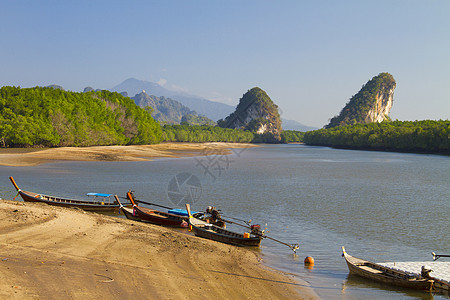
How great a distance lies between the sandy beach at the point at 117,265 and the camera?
11695mm

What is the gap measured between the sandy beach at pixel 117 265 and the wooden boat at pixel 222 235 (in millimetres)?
726

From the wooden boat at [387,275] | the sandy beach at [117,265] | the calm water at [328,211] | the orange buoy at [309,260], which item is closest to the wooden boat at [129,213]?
the sandy beach at [117,265]

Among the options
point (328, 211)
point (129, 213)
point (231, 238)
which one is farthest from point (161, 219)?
point (328, 211)

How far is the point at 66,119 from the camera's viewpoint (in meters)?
102

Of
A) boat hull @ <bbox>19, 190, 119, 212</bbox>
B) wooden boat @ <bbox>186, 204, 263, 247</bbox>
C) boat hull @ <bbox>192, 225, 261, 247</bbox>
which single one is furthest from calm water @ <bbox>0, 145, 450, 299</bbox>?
boat hull @ <bbox>19, 190, 119, 212</bbox>

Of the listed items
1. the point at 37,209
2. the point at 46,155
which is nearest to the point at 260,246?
the point at 37,209

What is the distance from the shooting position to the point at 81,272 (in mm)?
12852

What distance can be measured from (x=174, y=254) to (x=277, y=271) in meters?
4.90

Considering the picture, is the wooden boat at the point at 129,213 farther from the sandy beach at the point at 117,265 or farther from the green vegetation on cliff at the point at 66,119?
the green vegetation on cliff at the point at 66,119

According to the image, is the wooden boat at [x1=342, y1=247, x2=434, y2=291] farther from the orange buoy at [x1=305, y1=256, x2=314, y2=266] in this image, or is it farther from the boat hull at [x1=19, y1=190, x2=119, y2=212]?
the boat hull at [x1=19, y1=190, x2=119, y2=212]

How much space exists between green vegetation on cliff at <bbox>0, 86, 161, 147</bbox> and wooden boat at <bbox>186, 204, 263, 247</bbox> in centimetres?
7855

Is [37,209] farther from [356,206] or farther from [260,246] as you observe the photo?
[356,206]

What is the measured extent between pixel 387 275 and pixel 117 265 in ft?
37.8

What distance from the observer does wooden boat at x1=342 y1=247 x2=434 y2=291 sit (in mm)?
15586
